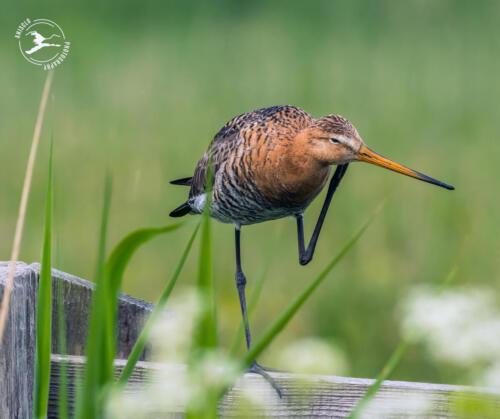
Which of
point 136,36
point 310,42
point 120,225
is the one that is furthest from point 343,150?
point 136,36

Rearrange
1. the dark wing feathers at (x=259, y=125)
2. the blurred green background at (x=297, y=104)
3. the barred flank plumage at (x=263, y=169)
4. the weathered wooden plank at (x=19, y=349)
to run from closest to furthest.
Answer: the weathered wooden plank at (x=19, y=349) → the barred flank plumage at (x=263, y=169) → the dark wing feathers at (x=259, y=125) → the blurred green background at (x=297, y=104)

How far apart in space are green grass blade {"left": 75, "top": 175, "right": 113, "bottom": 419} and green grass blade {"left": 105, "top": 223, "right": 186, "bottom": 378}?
0.04 ft

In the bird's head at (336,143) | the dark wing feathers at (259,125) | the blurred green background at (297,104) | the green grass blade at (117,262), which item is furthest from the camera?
the blurred green background at (297,104)

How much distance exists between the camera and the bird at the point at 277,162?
7.70 ft

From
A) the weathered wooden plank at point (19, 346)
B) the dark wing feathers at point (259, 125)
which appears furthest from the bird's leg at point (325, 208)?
the weathered wooden plank at point (19, 346)

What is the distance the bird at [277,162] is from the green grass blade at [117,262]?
97 centimetres

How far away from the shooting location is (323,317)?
3805mm

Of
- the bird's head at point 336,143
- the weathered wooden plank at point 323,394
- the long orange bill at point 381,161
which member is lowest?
the weathered wooden plank at point 323,394

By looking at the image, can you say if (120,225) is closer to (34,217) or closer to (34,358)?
(34,217)

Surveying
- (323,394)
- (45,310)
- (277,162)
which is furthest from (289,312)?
(277,162)

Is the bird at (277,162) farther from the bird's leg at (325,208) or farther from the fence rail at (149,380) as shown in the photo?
the fence rail at (149,380)

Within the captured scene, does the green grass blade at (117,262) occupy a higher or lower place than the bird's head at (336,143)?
lower

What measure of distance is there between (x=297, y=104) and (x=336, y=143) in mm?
3479

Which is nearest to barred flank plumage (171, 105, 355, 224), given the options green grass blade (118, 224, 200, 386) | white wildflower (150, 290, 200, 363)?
green grass blade (118, 224, 200, 386)
